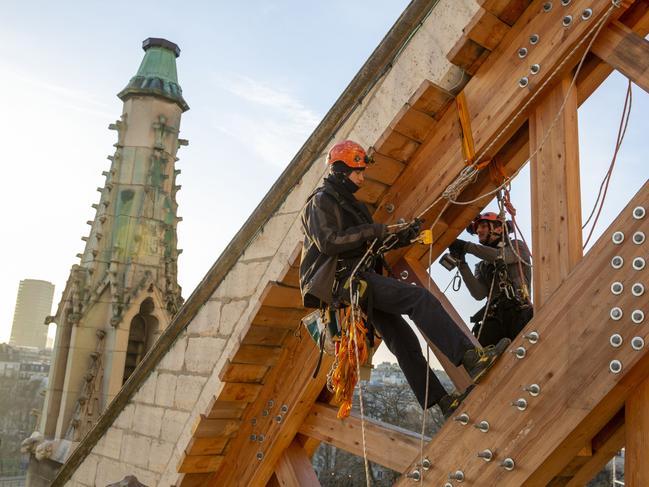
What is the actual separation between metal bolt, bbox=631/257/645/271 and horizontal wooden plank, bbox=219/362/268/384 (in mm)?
2895

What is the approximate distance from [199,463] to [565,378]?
3.18 metres

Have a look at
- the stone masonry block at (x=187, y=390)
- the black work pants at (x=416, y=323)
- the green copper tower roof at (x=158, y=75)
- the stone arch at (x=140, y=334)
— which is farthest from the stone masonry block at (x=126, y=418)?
the green copper tower roof at (x=158, y=75)

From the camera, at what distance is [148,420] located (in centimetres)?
554

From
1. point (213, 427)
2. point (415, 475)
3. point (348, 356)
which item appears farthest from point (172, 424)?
→ point (415, 475)

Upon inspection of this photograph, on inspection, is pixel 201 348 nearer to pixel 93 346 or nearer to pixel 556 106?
pixel 556 106

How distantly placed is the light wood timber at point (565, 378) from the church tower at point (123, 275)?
11785mm

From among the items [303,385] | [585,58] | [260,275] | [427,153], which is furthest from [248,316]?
[585,58]

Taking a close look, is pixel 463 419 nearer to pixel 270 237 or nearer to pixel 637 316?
pixel 637 316

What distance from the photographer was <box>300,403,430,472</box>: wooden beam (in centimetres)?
407

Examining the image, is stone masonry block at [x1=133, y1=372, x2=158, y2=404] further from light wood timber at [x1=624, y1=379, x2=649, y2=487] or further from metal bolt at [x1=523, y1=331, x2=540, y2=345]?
light wood timber at [x1=624, y1=379, x2=649, y2=487]

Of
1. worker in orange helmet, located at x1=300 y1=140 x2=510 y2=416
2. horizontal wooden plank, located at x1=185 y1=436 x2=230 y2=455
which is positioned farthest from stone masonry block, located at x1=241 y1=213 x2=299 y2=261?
horizontal wooden plank, located at x1=185 y1=436 x2=230 y2=455

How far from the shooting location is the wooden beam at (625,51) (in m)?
3.30

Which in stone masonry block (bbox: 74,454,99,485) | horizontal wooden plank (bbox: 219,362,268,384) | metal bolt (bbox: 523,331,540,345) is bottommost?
stone masonry block (bbox: 74,454,99,485)

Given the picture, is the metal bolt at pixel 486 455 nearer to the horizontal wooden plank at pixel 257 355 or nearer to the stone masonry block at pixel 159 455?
the horizontal wooden plank at pixel 257 355
